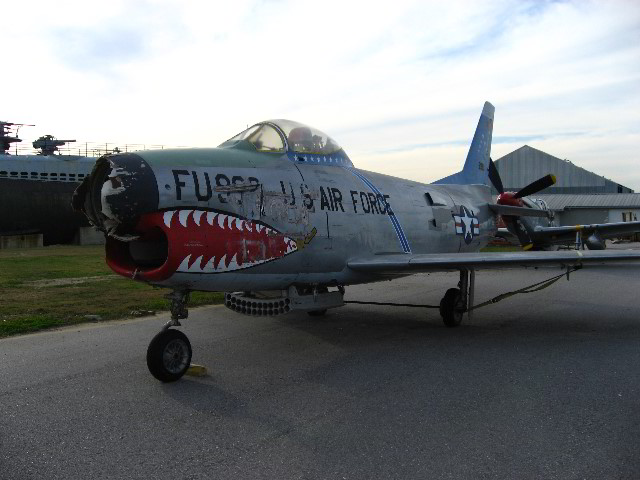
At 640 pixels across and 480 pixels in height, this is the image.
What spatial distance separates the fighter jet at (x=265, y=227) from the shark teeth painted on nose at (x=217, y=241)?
0.04ft

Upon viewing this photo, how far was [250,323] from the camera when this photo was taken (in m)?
8.73

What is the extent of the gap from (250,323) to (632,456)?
6.13m

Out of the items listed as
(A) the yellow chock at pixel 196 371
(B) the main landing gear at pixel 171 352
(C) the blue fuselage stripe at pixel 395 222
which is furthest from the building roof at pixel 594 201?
(B) the main landing gear at pixel 171 352

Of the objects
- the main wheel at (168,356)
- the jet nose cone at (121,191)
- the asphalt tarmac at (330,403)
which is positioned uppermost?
the jet nose cone at (121,191)

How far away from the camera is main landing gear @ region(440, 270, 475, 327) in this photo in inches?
332

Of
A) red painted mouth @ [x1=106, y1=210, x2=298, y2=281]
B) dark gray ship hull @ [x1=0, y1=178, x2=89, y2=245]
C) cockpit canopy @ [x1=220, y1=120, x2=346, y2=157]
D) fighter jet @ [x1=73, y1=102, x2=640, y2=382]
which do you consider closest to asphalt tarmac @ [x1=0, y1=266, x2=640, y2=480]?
fighter jet @ [x1=73, y1=102, x2=640, y2=382]

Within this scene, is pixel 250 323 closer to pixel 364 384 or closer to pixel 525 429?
pixel 364 384

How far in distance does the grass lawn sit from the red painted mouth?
144 inches

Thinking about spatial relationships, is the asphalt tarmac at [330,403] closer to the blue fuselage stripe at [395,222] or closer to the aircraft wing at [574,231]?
the blue fuselage stripe at [395,222]

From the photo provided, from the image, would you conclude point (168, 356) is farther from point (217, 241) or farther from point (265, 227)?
point (265, 227)

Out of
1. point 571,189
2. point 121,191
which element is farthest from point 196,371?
point 571,189

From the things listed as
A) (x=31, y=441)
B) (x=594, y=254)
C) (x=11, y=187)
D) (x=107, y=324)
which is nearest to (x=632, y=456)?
(x=31, y=441)

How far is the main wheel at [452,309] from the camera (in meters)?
8.45

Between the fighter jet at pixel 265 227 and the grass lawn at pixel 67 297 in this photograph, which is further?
the grass lawn at pixel 67 297
